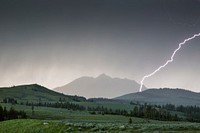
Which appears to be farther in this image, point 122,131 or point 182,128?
point 182,128

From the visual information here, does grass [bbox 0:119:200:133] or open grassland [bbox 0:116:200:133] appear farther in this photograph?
grass [bbox 0:119:200:133]

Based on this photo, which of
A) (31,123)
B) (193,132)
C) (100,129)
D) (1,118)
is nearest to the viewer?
(193,132)

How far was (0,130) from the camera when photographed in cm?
5653

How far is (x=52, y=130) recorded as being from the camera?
1981 inches

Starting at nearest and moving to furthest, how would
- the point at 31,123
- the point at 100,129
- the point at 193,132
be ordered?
the point at 193,132, the point at 100,129, the point at 31,123

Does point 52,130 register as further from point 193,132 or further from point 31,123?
point 193,132

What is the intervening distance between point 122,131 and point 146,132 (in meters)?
3.73

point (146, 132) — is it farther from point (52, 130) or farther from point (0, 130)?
point (0, 130)

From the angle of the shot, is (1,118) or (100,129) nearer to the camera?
(100,129)

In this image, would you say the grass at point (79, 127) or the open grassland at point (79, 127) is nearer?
the open grassland at point (79, 127)

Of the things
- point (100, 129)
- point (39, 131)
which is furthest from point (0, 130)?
point (100, 129)

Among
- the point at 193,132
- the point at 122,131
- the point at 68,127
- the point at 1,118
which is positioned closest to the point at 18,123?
the point at 68,127

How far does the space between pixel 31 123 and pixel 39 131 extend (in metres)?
4.79

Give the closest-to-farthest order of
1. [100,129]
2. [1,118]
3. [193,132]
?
[193,132] → [100,129] → [1,118]
